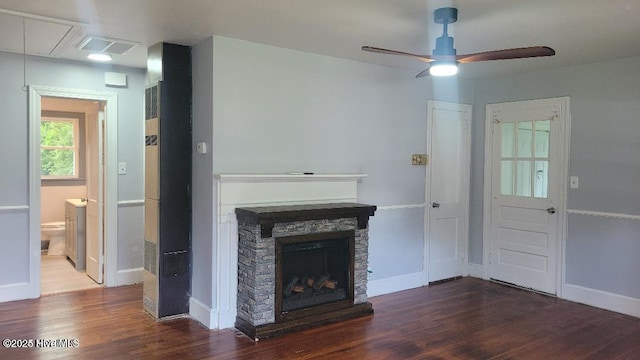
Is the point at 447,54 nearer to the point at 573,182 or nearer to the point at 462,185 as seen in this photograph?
the point at 573,182

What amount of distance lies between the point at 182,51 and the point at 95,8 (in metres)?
0.97

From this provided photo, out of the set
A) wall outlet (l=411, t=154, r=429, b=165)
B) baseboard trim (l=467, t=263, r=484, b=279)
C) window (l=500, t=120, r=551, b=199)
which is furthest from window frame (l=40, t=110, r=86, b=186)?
window (l=500, t=120, r=551, b=199)

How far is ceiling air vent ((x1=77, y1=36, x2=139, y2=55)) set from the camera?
3750mm

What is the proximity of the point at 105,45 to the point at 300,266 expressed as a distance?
2389 mm

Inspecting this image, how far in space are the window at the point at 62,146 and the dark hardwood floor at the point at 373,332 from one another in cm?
296

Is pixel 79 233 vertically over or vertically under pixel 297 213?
under

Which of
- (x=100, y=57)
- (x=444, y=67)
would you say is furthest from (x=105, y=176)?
(x=444, y=67)

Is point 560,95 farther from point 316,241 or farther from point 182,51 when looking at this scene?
point 182,51

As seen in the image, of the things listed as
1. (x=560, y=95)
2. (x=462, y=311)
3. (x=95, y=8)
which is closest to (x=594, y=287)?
(x=462, y=311)

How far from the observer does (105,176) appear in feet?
16.1

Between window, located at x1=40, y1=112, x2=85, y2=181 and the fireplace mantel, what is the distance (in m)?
4.41

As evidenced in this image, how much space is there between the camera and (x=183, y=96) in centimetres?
393

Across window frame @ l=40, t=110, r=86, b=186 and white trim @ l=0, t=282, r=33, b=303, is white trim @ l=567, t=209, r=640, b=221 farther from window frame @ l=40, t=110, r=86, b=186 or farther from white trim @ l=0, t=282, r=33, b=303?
window frame @ l=40, t=110, r=86, b=186

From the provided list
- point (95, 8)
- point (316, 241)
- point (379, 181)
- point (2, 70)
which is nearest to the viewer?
point (95, 8)
